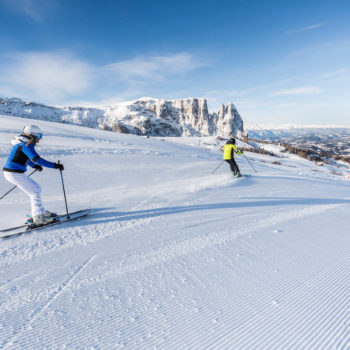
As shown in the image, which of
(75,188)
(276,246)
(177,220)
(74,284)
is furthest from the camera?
(75,188)

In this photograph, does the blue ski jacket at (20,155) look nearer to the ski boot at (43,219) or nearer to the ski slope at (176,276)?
the ski boot at (43,219)

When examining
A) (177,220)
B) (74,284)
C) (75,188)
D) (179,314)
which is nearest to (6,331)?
(74,284)

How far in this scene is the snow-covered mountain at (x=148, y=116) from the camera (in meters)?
162

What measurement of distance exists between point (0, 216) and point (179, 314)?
200 inches

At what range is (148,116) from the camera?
176750mm

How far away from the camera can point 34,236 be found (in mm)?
4098

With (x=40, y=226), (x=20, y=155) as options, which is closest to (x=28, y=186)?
(x=20, y=155)

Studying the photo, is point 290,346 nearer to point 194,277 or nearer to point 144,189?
point 194,277

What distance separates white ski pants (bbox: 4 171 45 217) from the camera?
14.5 feet

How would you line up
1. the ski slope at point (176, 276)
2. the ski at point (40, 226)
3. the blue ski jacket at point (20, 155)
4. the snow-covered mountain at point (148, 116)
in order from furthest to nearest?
the snow-covered mountain at point (148, 116) → the blue ski jacket at point (20, 155) → the ski at point (40, 226) → the ski slope at point (176, 276)

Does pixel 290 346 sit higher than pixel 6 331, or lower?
lower

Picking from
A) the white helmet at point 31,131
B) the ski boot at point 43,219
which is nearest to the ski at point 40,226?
the ski boot at point 43,219

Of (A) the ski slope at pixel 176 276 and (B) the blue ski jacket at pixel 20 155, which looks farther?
(B) the blue ski jacket at pixel 20 155

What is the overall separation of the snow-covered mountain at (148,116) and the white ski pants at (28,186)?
155m
